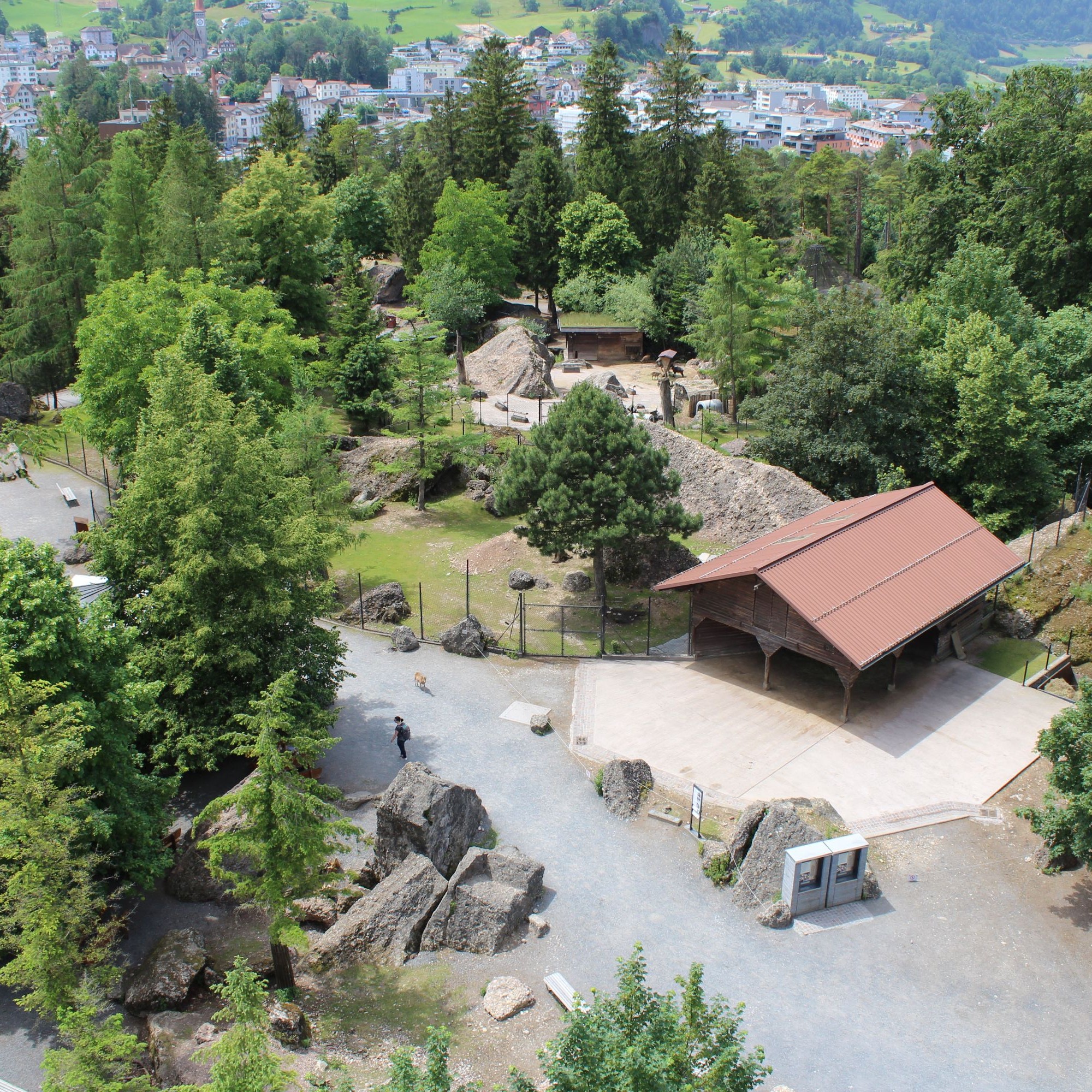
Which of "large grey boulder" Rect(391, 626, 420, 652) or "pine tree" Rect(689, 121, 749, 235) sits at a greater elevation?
"pine tree" Rect(689, 121, 749, 235)

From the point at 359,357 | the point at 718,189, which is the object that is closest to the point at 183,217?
the point at 359,357

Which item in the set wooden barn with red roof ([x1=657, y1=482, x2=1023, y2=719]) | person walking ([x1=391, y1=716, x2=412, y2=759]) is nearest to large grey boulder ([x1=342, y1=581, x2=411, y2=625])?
person walking ([x1=391, y1=716, x2=412, y2=759])

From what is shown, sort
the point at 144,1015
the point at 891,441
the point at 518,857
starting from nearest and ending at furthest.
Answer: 1. the point at 144,1015
2. the point at 518,857
3. the point at 891,441

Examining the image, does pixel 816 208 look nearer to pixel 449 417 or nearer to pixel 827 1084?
pixel 449 417

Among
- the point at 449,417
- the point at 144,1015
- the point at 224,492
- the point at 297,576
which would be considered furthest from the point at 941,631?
the point at 449,417

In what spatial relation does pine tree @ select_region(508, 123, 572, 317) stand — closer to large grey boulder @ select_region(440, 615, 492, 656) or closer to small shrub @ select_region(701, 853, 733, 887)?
large grey boulder @ select_region(440, 615, 492, 656)

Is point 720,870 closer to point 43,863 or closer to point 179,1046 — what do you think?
point 179,1046
